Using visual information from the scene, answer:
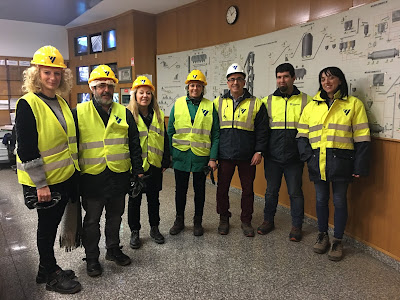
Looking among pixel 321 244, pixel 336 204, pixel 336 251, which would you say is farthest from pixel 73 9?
pixel 336 251

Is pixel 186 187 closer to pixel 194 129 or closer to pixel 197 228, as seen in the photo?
pixel 197 228

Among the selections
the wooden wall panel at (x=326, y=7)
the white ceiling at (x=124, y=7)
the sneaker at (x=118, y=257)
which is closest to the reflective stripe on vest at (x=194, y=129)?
the sneaker at (x=118, y=257)

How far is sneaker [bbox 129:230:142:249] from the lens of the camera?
2783 millimetres

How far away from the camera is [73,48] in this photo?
6.89 m

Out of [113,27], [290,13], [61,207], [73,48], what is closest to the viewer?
[61,207]

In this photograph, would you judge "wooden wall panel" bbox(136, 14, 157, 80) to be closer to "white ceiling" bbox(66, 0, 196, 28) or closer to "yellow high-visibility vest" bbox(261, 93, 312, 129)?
Answer: "white ceiling" bbox(66, 0, 196, 28)

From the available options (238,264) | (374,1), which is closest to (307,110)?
(374,1)

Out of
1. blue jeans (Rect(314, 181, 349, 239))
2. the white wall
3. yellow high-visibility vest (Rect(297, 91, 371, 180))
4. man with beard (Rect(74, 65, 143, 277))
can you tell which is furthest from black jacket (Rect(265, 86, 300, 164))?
the white wall

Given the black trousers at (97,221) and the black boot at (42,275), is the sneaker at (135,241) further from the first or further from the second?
the black boot at (42,275)

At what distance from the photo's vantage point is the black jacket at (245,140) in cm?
290

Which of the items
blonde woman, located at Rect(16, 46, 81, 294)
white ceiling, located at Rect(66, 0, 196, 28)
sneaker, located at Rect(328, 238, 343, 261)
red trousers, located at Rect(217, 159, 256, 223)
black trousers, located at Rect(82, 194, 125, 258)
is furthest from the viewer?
white ceiling, located at Rect(66, 0, 196, 28)

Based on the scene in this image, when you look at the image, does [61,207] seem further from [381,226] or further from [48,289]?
[381,226]

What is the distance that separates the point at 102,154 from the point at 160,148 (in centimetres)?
66

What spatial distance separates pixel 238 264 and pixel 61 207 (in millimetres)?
1424
